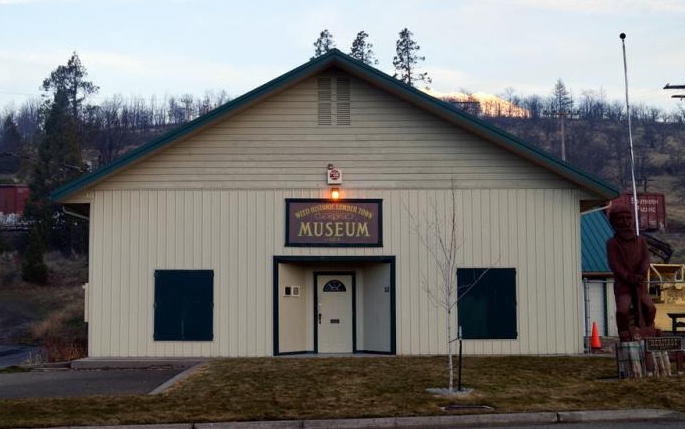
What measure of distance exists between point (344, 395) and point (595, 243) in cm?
1912

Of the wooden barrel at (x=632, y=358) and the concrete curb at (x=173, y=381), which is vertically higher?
the wooden barrel at (x=632, y=358)

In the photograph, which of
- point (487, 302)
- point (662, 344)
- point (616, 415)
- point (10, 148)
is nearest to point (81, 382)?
point (487, 302)

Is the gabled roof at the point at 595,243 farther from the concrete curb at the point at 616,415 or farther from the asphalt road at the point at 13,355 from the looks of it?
the asphalt road at the point at 13,355

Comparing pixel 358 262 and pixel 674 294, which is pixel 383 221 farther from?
pixel 674 294

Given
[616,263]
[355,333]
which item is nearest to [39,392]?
[355,333]

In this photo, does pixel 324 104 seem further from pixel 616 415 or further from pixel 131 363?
pixel 616 415

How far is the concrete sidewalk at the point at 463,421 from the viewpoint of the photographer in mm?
11336

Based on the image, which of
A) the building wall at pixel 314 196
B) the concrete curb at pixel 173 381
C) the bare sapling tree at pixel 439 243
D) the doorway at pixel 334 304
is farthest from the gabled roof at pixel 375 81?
the concrete curb at pixel 173 381

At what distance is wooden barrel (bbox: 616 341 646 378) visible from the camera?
50.0ft

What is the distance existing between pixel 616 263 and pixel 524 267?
12.2 ft

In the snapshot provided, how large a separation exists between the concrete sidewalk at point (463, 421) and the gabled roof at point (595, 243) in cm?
1603

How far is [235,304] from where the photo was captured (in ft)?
67.0

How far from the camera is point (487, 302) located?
67.2ft

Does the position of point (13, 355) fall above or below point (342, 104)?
below
